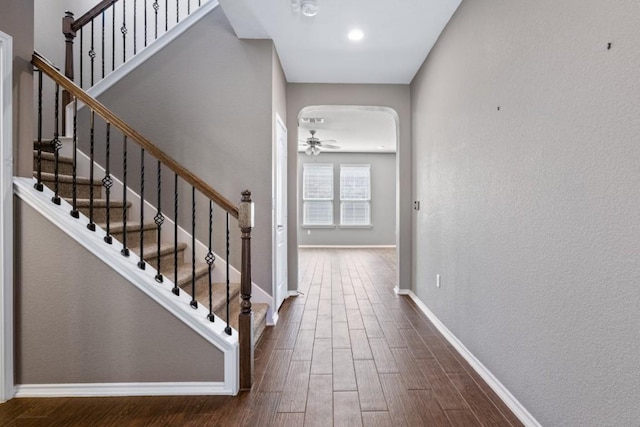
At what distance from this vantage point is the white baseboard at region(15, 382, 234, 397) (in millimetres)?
2051

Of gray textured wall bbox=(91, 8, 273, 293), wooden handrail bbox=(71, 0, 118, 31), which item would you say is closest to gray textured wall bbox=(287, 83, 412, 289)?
gray textured wall bbox=(91, 8, 273, 293)

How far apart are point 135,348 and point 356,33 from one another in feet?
10.2

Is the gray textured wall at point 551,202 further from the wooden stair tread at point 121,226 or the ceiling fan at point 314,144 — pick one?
the ceiling fan at point 314,144

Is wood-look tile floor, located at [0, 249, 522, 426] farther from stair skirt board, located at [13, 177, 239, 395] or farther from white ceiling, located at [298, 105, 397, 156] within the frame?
white ceiling, located at [298, 105, 397, 156]

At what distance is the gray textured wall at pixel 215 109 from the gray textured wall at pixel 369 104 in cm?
105

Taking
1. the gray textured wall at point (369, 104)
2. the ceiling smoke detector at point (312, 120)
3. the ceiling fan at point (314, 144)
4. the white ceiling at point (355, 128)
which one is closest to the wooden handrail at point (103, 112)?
the gray textured wall at point (369, 104)

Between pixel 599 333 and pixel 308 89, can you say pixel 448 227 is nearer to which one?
pixel 599 333

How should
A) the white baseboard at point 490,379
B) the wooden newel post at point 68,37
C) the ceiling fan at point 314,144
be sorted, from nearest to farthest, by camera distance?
the white baseboard at point 490,379 < the wooden newel post at point 68,37 < the ceiling fan at point 314,144

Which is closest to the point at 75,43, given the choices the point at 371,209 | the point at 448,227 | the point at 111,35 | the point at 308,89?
the point at 111,35

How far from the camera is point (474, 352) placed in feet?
8.08

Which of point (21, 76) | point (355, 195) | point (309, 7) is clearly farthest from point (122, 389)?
point (355, 195)

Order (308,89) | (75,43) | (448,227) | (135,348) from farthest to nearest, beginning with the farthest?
(308,89) < (75,43) < (448,227) < (135,348)

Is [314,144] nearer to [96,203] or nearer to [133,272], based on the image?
[96,203]

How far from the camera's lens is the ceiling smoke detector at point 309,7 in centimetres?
273
